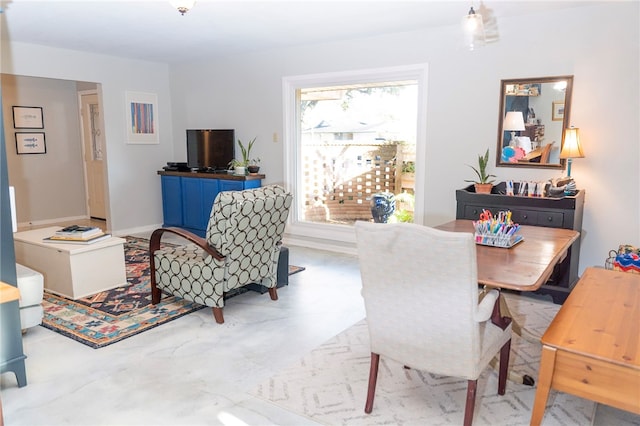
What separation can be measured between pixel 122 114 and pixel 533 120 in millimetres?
5007

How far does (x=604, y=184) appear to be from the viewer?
385cm

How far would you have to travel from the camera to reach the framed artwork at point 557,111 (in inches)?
156

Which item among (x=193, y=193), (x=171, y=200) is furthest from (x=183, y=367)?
(x=171, y=200)

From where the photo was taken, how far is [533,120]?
4.07 metres

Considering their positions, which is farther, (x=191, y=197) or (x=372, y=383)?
(x=191, y=197)

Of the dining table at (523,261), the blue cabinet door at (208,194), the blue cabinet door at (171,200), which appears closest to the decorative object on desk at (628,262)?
the dining table at (523,261)

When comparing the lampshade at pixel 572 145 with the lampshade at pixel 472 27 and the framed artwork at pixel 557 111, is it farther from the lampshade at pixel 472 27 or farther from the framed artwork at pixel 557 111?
A: the lampshade at pixel 472 27

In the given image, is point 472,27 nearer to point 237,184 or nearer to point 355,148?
point 355,148

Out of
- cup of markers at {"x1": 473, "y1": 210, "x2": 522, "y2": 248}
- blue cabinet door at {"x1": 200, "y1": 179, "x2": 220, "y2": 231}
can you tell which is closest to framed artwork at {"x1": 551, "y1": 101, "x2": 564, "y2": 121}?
cup of markers at {"x1": 473, "y1": 210, "x2": 522, "y2": 248}

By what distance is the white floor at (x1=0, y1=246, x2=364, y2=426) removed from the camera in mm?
2223

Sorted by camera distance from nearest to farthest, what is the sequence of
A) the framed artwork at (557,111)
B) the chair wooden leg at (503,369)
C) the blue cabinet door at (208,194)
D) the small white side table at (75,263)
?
1. the chair wooden leg at (503,369)
2. the small white side table at (75,263)
3. the framed artwork at (557,111)
4. the blue cabinet door at (208,194)

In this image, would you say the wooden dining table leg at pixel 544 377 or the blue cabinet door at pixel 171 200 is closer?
the wooden dining table leg at pixel 544 377

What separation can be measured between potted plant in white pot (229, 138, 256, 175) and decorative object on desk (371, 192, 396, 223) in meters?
1.60

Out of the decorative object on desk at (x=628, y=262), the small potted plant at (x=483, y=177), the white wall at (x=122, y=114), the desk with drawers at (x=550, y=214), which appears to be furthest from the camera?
the white wall at (x=122, y=114)
